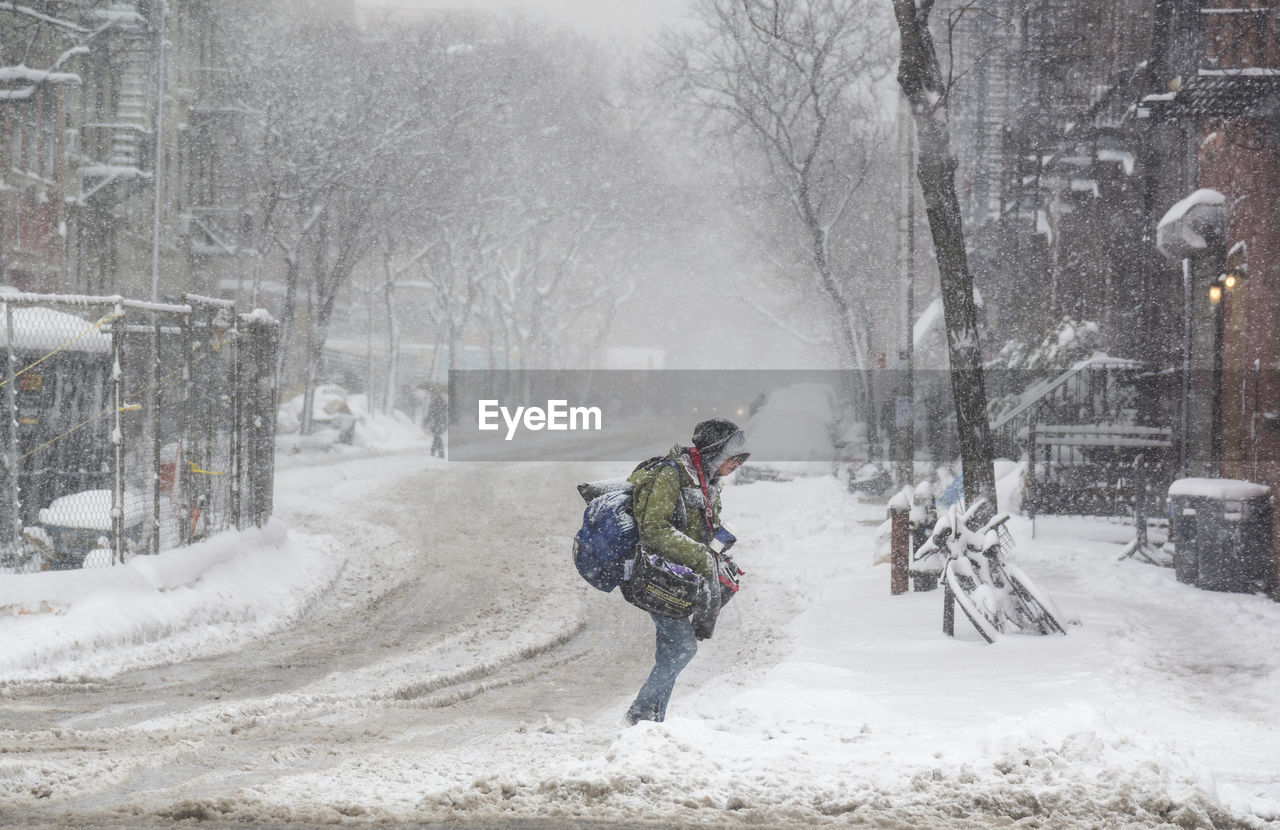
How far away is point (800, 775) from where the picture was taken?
551 centimetres

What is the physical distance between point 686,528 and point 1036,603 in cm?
436

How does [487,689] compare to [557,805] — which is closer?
[557,805]

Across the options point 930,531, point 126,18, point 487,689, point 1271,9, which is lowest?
point 487,689

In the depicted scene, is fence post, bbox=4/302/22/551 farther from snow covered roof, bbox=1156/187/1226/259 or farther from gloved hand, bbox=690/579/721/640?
snow covered roof, bbox=1156/187/1226/259

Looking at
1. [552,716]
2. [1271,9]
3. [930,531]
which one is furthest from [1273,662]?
[1271,9]

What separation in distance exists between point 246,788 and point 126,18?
24.7 m

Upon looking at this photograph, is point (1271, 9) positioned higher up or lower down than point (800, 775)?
higher up

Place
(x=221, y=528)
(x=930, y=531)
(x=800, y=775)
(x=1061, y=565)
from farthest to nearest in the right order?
(x=1061, y=565)
(x=221, y=528)
(x=930, y=531)
(x=800, y=775)

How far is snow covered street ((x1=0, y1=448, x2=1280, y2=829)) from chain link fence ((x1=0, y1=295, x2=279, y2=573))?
1.72ft

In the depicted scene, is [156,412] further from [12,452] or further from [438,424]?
[438,424]

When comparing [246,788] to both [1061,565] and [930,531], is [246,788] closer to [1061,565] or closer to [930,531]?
[930,531]

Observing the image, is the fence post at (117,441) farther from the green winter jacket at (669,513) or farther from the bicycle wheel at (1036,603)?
the bicycle wheel at (1036,603)

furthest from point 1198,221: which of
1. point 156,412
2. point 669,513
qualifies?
point 156,412

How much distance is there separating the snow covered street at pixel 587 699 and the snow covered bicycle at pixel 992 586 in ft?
0.88
